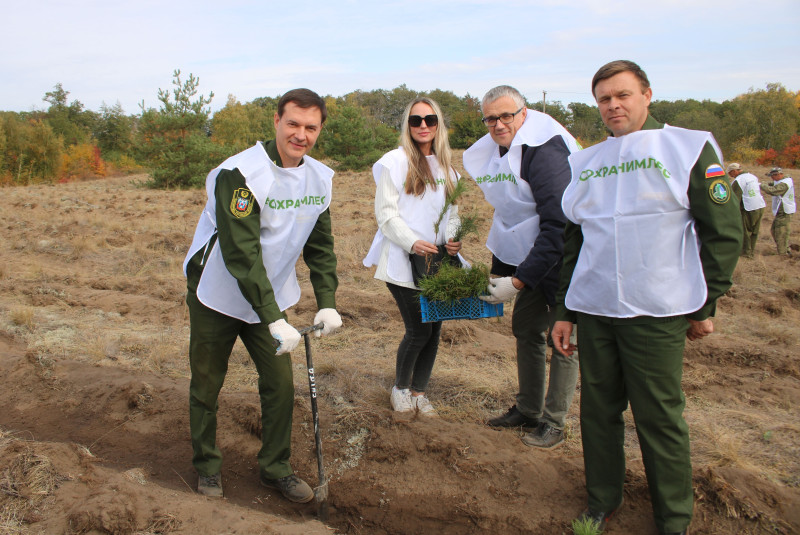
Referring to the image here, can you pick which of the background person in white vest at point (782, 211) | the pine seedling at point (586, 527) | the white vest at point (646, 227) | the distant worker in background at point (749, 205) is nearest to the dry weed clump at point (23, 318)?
the pine seedling at point (586, 527)

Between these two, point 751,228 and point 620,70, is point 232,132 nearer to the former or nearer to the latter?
point 751,228

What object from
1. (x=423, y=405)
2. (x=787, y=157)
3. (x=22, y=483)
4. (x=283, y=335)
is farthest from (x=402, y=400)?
(x=787, y=157)

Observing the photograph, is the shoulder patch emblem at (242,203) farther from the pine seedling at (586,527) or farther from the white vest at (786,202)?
the white vest at (786,202)

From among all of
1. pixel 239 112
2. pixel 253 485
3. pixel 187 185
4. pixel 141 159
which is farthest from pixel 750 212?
pixel 239 112

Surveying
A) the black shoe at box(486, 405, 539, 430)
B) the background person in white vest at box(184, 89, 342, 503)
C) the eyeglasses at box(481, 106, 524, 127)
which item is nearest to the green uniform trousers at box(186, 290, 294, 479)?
the background person in white vest at box(184, 89, 342, 503)

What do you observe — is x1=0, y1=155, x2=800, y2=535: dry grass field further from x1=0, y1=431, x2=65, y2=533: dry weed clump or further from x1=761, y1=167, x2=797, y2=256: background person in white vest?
x1=761, y1=167, x2=797, y2=256: background person in white vest

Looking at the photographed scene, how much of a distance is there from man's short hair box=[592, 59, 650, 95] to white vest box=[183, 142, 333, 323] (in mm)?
1513

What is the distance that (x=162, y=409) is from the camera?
4.34 meters

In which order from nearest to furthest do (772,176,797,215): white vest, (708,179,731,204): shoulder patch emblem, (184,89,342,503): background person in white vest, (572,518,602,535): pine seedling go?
(708,179,731,204): shoulder patch emblem
(572,518,602,535): pine seedling
(184,89,342,503): background person in white vest
(772,176,797,215): white vest

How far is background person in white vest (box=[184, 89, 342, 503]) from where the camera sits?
291 centimetres

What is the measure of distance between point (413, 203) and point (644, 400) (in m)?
1.81

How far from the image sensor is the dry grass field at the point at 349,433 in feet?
9.41

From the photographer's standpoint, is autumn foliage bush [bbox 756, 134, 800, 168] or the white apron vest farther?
autumn foliage bush [bbox 756, 134, 800, 168]

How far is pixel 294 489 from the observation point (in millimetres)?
3371
